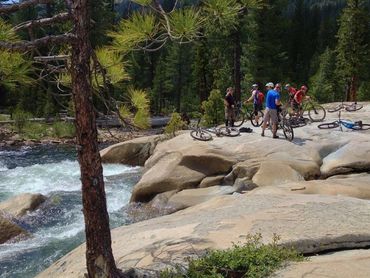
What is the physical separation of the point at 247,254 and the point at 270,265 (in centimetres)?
35

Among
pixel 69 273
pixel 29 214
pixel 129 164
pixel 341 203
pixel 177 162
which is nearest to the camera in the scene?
pixel 69 273

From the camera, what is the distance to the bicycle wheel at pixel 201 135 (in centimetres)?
1913

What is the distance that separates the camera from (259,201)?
32.1ft

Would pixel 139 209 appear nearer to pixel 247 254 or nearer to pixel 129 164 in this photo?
pixel 129 164

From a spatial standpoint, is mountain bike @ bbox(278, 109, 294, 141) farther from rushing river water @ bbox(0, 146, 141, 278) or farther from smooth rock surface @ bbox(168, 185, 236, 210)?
rushing river water @ bbox(0, 146, 141, 278)

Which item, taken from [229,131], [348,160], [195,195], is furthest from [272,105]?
[195,195]

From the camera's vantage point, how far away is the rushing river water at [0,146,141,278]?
12.3m

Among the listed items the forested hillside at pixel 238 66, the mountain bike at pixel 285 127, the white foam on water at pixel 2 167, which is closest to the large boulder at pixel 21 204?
the white foam on water at pixel 2 167

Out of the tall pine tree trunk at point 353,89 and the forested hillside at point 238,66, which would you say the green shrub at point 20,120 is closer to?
the forested hillside at point 238,66

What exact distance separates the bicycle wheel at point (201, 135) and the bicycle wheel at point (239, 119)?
9.31 ft

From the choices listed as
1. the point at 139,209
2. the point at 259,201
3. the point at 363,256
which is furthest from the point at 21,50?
the point at 139,209

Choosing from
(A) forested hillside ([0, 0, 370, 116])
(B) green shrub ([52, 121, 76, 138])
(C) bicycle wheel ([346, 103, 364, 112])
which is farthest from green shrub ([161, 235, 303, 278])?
(B) green shrub ([52, 121, 76, 138])

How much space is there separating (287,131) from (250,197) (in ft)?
28.0

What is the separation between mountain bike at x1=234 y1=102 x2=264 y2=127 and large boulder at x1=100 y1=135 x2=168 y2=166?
417 cm
